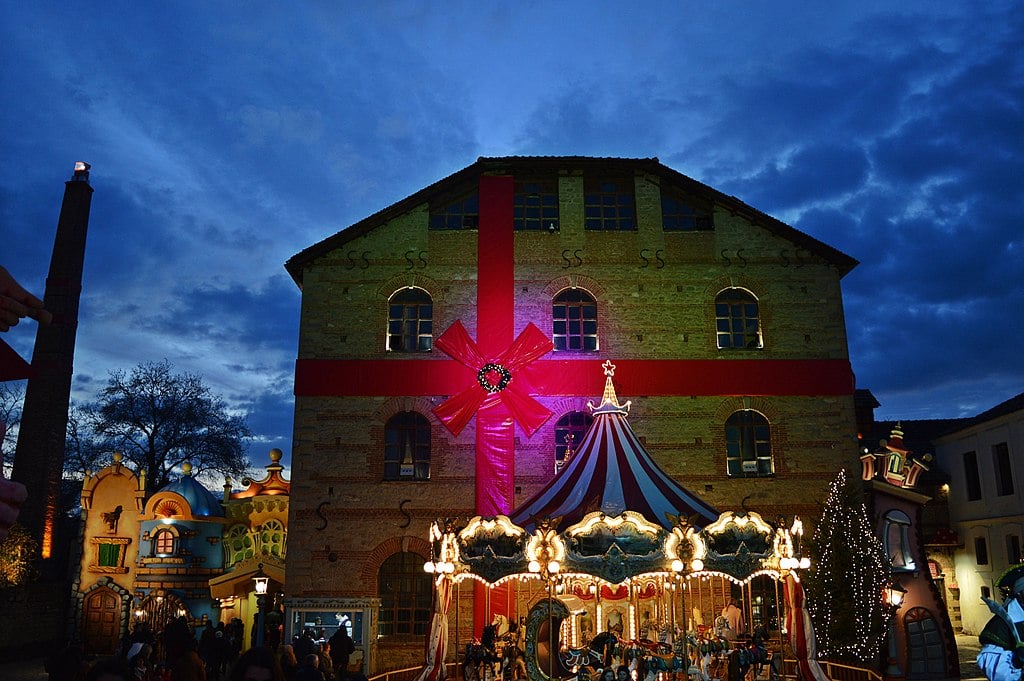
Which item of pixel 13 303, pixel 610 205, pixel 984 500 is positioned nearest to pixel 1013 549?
pixel 984 500

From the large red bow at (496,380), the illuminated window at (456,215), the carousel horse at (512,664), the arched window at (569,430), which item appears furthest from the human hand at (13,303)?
the illuminated window at (456,215)

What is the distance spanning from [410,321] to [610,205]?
585 cm

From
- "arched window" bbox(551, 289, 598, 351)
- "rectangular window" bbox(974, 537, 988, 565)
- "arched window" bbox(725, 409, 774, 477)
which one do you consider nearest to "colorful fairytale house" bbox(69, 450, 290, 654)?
"arched window" bbox(551, 289, 598, 351)

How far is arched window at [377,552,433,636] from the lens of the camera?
17750 mm

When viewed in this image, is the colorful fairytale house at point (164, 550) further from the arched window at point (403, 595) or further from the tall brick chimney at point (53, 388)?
the arched window at point (403, 595)

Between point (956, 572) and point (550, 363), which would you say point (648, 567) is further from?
point (956, 572)

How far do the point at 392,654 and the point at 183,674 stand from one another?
9.91 meters

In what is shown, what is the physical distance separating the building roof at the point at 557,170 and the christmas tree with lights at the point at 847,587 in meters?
6.15

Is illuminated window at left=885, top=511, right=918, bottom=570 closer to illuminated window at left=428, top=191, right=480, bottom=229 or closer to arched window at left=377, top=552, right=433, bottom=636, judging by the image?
arched window at left=377, top=552, right=433, bottom=636

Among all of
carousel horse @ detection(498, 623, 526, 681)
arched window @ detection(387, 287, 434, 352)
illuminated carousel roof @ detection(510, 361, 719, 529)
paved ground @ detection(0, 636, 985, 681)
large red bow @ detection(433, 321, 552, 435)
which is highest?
arched window @ detection(387, 287, 434, 352)

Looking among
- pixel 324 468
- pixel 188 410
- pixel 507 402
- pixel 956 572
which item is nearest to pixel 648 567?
pixel 507 402

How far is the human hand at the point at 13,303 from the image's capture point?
3881mm

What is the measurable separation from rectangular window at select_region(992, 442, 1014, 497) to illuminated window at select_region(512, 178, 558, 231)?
15.9 m

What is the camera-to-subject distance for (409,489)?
59.6ft
